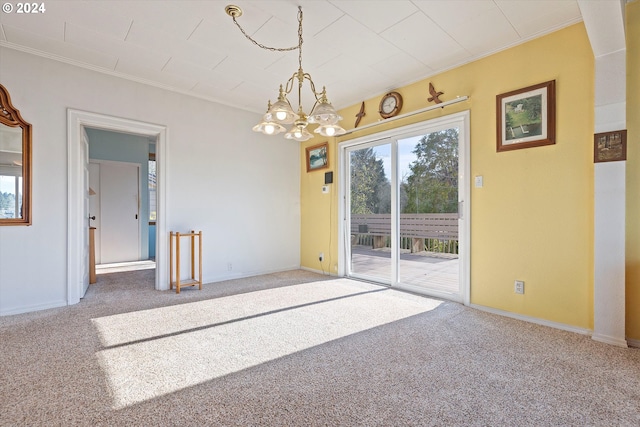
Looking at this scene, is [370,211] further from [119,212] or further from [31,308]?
[119,212]

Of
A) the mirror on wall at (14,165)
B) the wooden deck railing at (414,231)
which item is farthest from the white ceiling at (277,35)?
the wooden deck railing at (414,231)

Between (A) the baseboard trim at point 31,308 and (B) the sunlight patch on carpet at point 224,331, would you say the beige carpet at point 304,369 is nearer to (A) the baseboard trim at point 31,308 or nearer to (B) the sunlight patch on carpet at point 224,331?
(B) the sunlight patch on carpet at point 224,331

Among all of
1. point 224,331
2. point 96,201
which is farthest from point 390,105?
point 96,201

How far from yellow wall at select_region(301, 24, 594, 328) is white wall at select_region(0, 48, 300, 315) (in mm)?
2807

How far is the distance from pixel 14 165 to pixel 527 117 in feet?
16.3

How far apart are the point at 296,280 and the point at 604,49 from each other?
3.96 metres

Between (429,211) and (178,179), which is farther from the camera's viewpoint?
(178,179)

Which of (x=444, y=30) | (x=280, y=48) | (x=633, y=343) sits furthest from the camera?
(x=280, y=48)

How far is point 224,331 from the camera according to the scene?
2.54 metres

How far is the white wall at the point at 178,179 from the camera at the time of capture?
9.91 ft

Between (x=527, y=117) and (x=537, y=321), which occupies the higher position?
(x=527, y=117)

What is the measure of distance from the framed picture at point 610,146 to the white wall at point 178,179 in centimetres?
396

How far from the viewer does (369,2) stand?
2328mm

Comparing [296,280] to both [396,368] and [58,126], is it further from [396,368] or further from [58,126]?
[58,126]
